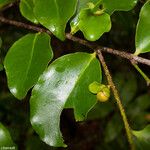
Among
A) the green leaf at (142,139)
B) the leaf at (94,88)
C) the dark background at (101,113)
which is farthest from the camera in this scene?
the dark background at (101,113)

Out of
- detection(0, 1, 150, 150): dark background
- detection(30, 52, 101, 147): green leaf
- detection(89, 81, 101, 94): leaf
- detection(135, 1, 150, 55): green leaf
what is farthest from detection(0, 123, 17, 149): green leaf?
detection(0, 1, 150, 150): dark background

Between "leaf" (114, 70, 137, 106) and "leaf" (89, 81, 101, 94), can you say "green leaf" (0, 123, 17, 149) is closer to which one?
"leaf" (89, 81, 101, 94)

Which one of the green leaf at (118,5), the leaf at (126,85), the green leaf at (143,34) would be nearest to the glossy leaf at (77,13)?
the green leaf at (118,5)

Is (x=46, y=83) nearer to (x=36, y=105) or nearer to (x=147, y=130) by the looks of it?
(x=36, y=105)

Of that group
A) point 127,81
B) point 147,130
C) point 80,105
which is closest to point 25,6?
point 80,105

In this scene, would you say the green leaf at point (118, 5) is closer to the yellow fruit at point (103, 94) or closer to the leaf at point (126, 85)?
the yellow fruit at point (103, 94)

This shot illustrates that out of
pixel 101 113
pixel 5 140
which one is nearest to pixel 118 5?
pixel 5 140
